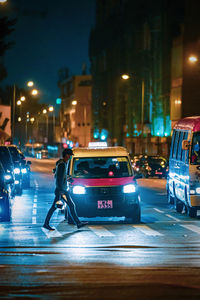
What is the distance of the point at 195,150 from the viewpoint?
69.3ft

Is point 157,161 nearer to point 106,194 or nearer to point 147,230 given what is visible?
point 106,194

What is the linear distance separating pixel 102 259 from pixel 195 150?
9.15m

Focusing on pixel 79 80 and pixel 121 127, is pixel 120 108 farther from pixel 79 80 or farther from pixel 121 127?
pixel 79 80

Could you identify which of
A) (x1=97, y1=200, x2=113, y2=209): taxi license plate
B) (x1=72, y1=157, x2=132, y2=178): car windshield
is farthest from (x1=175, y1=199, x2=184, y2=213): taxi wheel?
(x1=97, y1=200, x2=113, y2=209): taxi license plate

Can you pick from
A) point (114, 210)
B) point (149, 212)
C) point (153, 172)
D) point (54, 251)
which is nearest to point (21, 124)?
point (153, 172)

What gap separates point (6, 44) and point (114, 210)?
17.9 feet

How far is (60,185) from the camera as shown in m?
17.9

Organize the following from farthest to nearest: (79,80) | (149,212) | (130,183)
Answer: (79,80) → (149,212) → (130,183)

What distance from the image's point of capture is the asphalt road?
9.53m

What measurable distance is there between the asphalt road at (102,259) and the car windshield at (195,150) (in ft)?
5.46

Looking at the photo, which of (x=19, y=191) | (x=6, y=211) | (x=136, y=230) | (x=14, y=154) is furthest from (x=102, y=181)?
(x=14, y=154)

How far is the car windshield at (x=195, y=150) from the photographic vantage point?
21031 mm

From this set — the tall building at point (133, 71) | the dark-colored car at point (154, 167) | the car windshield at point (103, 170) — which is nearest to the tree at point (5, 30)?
the car windshield at point (103, 170)

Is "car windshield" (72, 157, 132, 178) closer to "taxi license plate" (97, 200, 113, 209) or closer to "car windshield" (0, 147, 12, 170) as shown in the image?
"taxi license plate" (97, 200, 113, 209)
